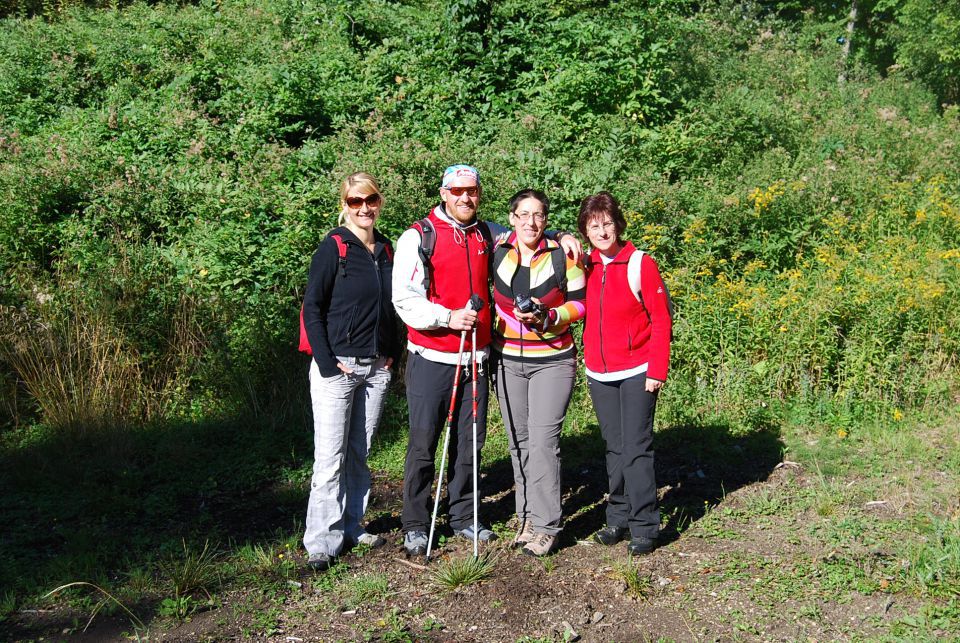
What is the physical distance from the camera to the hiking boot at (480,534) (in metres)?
4.92

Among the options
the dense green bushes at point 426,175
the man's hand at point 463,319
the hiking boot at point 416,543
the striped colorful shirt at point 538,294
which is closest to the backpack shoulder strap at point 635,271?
the striped colorful shirt at point 538,294

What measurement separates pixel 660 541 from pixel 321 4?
Answer: 32.4 feet

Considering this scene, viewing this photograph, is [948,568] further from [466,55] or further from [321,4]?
[321,4]

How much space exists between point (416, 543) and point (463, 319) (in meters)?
1.37

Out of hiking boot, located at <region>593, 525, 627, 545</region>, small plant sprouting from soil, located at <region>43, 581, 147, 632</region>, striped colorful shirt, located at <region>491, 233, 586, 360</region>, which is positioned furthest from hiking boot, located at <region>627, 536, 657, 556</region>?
small plant sprouting from soil, located at <region>43, 581, 147, 632</region>

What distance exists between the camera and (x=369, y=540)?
4930 mm

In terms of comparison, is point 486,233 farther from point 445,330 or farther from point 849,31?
point 849,31

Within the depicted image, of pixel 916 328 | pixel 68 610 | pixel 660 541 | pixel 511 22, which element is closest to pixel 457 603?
pixel 660 541

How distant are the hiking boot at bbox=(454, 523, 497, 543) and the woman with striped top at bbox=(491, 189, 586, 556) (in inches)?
7.2

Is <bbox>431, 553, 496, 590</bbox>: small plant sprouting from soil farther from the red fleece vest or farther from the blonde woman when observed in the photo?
the red fleece vest

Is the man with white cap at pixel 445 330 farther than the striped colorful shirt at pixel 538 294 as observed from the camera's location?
No

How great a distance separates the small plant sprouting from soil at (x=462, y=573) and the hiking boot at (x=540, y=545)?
27 centimetres

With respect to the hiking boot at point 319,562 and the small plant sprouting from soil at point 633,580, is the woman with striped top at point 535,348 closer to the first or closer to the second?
the small plant sprouting from soil at point 633,580

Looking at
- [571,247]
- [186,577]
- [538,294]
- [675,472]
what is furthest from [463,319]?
[675,472]
